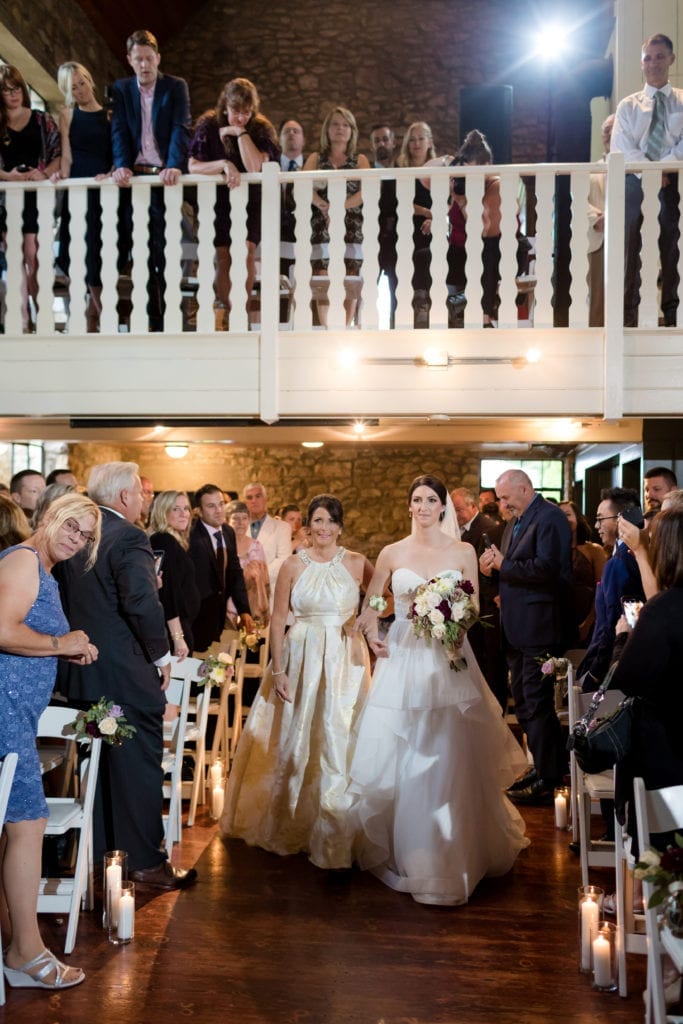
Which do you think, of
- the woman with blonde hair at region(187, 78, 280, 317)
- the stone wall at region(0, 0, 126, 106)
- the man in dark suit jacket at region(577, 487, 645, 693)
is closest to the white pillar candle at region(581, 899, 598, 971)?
the man in dark suit jacket at region(577, 487, 645, 693)

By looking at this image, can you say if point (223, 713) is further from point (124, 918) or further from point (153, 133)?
point (153, 133)

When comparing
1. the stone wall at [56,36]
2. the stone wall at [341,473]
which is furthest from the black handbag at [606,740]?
the stone wall at [341,473]

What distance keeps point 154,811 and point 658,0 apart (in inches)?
315

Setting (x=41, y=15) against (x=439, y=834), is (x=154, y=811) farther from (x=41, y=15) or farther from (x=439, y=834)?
(x=41, y=15)

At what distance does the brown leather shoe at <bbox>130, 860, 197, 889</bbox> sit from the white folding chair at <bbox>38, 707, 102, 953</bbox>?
0.45 metres

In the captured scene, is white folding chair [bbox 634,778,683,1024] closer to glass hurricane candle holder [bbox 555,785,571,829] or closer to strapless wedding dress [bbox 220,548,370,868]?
strapless wedding dress [bbox 220,548,370,868]

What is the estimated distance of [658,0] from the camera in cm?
846

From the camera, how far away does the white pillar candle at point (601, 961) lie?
330 cm

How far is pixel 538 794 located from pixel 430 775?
1736 millimetres

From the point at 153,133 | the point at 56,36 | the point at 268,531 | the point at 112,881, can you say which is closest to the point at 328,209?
the point at 153,133

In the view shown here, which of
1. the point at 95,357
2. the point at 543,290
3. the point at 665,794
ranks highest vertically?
the point at 543,290

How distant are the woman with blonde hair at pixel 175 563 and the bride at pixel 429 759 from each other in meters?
1.23

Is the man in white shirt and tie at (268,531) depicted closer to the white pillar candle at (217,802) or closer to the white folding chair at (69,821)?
the white pillar candle at (217,802)

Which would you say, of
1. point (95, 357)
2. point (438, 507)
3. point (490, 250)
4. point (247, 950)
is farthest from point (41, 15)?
point (247, 950)
